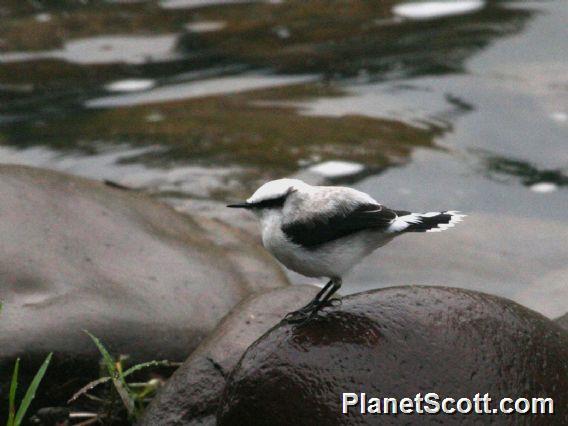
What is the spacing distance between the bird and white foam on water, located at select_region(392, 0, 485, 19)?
9382 mm

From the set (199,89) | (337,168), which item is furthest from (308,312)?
(199,89)

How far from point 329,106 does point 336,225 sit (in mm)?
6634

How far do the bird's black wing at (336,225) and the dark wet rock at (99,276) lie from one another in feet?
6.04

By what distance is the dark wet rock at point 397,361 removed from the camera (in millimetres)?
4363

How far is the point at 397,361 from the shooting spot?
174 inches

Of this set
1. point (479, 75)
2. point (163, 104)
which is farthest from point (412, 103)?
point (163, 104)

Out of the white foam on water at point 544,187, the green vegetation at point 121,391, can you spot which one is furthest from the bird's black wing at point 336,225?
the white foam on water at point 544,187

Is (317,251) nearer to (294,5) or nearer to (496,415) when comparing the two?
(496,415)

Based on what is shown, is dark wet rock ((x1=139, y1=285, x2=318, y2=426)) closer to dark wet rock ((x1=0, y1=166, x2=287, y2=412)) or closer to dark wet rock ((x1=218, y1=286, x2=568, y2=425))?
dark wet rock ((x1=218, y1=286, x2=568, y2=425))

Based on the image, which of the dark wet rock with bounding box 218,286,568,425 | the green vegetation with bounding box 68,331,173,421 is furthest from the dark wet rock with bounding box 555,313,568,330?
the green vegetation with bounding box 68,331,173,421

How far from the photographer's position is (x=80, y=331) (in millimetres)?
5953

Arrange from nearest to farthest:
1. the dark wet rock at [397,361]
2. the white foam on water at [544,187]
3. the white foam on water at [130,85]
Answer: the dark wet rock at [397,361] < the white foam on water at [544,187] < the white foam on water at [130,85]

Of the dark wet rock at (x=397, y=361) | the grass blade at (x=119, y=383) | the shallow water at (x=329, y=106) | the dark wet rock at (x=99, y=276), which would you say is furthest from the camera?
the shallow water at (x=329, y=106)

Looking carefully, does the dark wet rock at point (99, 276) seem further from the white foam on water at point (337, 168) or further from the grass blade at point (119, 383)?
the white foam on water at point (337, 168)
